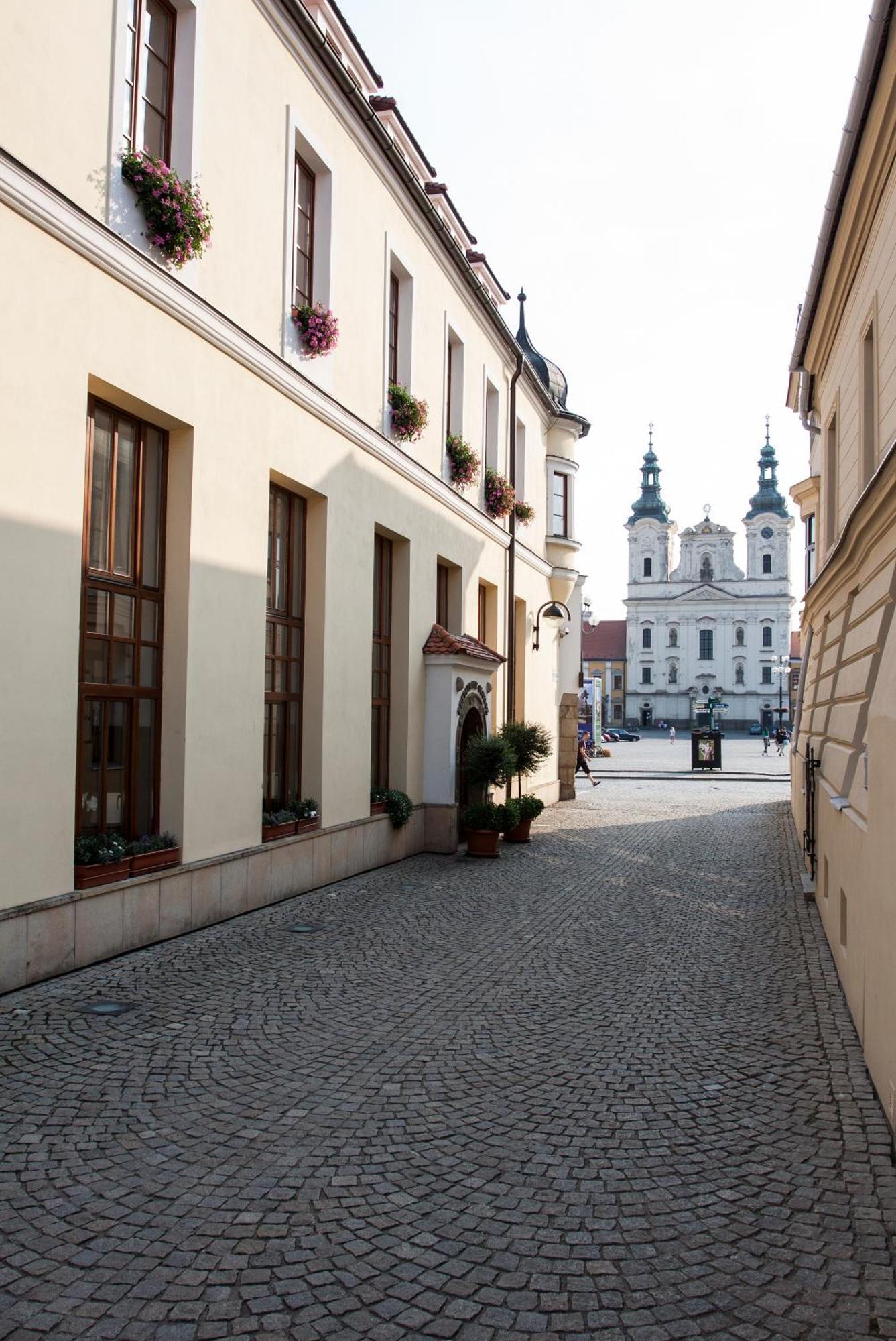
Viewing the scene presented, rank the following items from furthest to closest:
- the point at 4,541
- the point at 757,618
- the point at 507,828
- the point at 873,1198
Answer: the point at 757,618 → the point at 507,828 → the point at 4,541 → the point at 873,1198

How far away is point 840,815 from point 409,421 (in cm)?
881

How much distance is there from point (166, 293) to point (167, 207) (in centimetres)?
69

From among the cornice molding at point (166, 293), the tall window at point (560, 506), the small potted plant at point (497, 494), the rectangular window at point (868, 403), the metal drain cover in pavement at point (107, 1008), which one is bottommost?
the metal drain cover in pavement at point (107, 1008)

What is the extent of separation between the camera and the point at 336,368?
12312mm

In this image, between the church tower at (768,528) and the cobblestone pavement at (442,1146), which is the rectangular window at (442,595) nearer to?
the cobblestone pavement at (442,1146)

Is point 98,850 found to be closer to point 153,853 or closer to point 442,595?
point 153,853

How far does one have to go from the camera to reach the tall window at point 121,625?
822 centimetres

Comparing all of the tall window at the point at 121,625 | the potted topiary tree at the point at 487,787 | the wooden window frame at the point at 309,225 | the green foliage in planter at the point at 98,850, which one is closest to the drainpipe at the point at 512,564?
the potted topiary tree at the point at 487,787

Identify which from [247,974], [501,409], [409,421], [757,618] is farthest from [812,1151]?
[757,618]

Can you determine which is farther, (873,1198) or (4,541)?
(4,541)

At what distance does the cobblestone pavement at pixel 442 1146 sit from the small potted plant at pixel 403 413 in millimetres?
7884

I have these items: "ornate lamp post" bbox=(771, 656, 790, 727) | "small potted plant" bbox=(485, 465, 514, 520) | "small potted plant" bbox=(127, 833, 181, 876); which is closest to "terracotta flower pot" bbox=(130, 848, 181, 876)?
"small potted plant" bbox=(127, 833, 181, 876)

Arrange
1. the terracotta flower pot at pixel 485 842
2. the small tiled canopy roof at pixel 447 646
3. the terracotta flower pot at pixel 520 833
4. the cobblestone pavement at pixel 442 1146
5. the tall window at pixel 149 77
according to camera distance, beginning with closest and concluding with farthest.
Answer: the cobblestone pavement at pixel 442 1146, the tall window at pixel 149 77, the terracotta flower pot at pixel 485 842, the small tiled canopy roof at pixel 447 646, the terracotta flower pot at pixel 520 833

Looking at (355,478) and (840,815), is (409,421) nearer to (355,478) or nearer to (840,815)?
(355,478)
